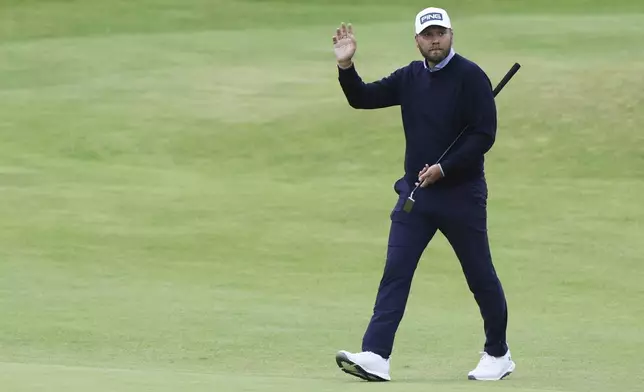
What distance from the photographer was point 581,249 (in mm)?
13656

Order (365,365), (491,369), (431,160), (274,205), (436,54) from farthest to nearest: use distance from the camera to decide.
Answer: (274,205) < (491,369) < (431,160) < (436,54) < (365,365)

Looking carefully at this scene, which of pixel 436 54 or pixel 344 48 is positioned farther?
pixel 344 48

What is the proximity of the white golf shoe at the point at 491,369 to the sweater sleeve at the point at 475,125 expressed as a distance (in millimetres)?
1108

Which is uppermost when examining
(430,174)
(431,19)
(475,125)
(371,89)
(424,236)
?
(431,19)

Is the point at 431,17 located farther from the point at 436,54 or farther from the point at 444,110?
the point at 444,110

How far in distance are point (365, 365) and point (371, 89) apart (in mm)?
1403

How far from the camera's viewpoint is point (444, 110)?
7.41 meters

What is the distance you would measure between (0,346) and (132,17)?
18.7 m

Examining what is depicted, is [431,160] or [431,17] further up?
[431,17]

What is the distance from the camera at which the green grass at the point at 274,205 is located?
30.0 ft

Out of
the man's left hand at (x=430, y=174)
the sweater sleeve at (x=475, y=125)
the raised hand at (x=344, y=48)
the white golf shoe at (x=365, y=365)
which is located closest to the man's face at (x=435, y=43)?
the sweater sleeve at (x=475, y=125)

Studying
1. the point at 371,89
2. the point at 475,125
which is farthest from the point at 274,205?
the point at 475,125

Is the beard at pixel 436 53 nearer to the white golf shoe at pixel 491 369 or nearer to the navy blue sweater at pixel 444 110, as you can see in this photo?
the navy blue sweater at pixel 444 110

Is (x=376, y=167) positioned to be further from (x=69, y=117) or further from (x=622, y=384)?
(x=622, y=384)
